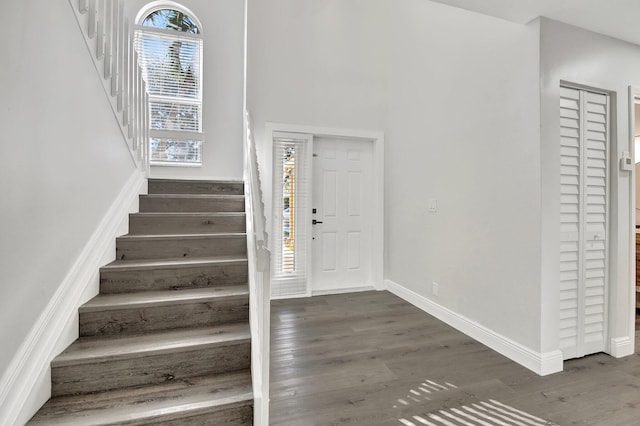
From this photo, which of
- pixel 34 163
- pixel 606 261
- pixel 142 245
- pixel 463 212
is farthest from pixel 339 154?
pixel 34 163

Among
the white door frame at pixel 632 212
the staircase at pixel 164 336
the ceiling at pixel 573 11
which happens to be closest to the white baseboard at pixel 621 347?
the white door frame at pixel 632 212

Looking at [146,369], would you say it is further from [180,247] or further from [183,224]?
[183,224]

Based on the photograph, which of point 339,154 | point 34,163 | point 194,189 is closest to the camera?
point 34,163

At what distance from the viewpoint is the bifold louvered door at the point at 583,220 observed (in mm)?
2191

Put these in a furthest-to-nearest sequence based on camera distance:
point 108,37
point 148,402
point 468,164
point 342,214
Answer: point 342,214 → point 468,164 → point 108,37 → point 148,402

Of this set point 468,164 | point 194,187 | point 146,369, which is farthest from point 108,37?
point 468,164

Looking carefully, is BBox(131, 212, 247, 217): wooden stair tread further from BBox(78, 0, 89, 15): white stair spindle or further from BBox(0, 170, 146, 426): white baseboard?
BBox(78, 0, 89, 15): white stair spindle

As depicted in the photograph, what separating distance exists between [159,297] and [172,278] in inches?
7.5

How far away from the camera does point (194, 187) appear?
9.71 feet

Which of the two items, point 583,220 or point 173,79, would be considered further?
point 173,79

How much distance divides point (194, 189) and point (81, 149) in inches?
45.8

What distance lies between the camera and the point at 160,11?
400 cm

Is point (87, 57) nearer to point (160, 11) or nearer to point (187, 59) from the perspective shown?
point (187, 59)

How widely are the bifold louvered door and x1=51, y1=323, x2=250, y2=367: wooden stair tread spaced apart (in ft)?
7.57
